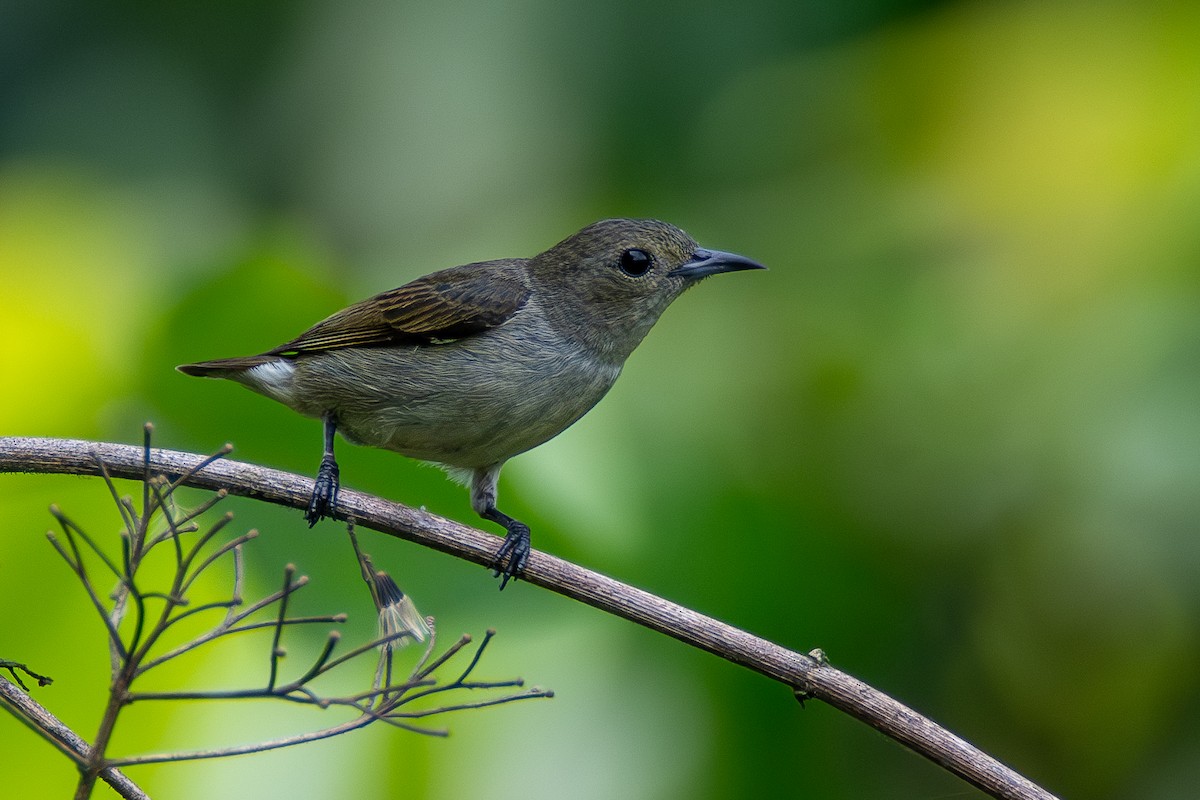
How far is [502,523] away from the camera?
4.09 metres

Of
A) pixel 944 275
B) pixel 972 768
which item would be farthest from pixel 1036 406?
pixel 972 768

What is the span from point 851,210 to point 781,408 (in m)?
1.17

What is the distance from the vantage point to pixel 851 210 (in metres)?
5.43

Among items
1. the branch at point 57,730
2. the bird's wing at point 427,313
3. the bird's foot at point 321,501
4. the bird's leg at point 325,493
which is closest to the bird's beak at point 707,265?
the bird's wing at point 427,313

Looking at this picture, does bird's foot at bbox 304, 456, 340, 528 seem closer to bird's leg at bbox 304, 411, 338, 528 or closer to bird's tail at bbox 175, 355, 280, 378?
bird's leg at bbox 304, 411, 338, 528

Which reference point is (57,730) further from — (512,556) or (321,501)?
(512,556)

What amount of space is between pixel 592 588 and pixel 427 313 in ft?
5.07

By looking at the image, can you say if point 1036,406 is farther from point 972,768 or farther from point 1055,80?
point 972,768

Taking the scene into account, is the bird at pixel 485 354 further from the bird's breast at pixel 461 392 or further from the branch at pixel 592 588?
the branch at pixel 592 588

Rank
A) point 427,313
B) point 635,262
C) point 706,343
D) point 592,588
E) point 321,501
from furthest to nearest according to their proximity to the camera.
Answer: point 706,343 < point 635,262 < point 427,313 < point 321,501 < point 592,588

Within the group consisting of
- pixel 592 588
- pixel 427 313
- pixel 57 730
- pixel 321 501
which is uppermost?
pixel 427 313

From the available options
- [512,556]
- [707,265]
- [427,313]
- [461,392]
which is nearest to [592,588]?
[512,556]

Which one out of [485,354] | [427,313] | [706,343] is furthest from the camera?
[706,343]

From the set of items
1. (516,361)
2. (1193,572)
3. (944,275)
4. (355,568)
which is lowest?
(355,568)
